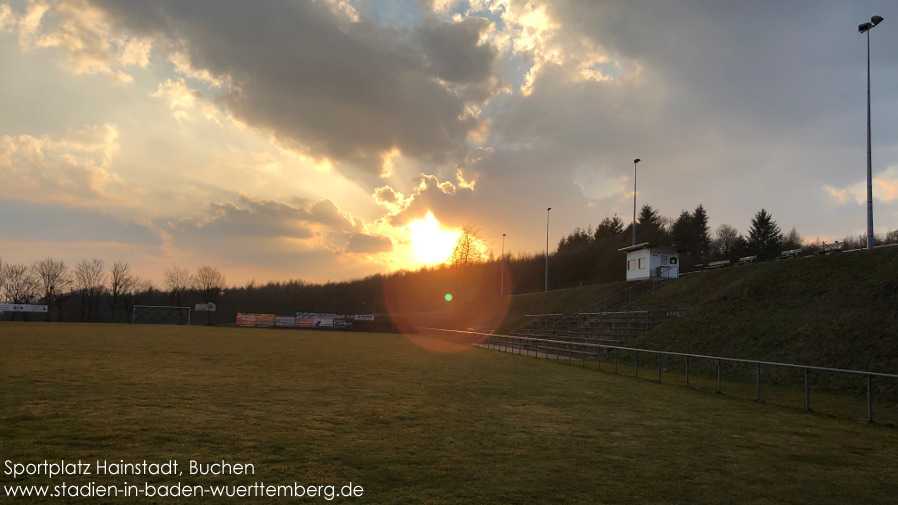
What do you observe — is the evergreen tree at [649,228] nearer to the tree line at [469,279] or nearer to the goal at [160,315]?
the tree line at [469,279]

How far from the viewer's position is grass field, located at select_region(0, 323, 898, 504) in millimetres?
5320

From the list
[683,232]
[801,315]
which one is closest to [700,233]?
[683,232]

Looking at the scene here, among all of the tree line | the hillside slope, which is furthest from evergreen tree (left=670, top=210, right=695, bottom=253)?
the hillside slope

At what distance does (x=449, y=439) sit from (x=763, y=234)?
7367 cm

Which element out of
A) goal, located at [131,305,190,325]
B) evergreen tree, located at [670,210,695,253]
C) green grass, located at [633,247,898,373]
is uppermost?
evergreen tree, located at [670,210,695,253]

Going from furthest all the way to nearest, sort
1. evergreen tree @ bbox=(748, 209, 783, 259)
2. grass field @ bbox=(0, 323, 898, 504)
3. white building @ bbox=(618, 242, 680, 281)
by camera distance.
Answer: evergreen tree @ bbox=(748, 209, 783, 259)
white building @ bbox=(618, 242, 680, 281)
grass field @ bbox=(0, 323, 898, 504)

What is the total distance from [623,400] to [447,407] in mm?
4445

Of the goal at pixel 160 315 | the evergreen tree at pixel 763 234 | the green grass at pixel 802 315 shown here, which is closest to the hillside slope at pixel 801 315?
the green grass at pixel 802 315

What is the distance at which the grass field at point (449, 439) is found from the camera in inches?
209

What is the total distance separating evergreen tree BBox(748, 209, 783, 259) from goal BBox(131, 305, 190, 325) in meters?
74.3

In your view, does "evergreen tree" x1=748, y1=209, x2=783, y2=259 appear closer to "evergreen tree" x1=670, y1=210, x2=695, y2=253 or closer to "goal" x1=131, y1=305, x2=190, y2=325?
"evergreen tree" x1=670, y1=210, x2=695, y2=253

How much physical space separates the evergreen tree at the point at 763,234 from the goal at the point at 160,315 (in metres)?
74.3

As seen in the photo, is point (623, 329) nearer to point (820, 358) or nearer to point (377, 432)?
point (820, 358)

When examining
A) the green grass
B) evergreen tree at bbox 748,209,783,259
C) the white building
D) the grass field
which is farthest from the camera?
evergreen tree at bbox 748,209,783,259
